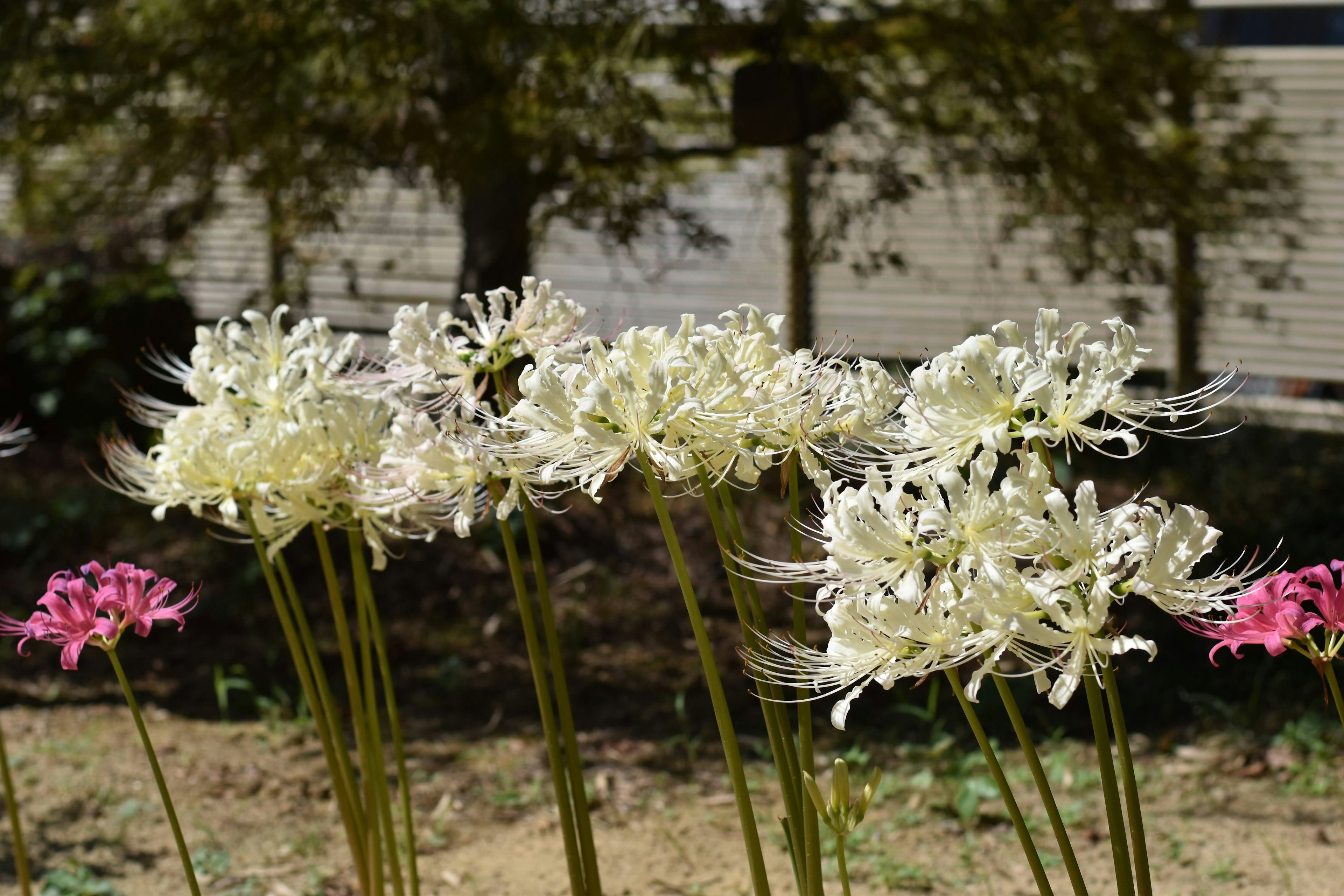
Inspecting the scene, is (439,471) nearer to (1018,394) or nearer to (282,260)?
(1018,394)

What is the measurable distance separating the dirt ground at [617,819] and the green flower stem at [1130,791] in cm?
172

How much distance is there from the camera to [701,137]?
638 centimetres

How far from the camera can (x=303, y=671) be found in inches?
81.4

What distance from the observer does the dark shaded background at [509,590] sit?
13.6 ft

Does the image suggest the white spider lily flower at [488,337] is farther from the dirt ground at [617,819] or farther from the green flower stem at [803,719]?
the dirt ground at [617,819]

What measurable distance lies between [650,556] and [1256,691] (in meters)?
2.60

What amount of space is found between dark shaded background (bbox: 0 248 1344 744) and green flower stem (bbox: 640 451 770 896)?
7.55ft

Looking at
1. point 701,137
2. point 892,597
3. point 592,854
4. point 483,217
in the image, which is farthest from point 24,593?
point 892,597

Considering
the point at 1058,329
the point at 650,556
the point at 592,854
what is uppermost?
the point at 1058,329

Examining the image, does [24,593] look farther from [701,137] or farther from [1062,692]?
[1062,692]

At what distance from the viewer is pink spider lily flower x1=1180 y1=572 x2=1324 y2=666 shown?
1.39 m

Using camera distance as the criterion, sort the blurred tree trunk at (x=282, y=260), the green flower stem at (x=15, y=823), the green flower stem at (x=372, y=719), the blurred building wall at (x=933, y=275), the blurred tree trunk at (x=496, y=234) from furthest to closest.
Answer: the blurred building wall at (x=933, y=275) → the blurred tree trunk at (x=496, y=234) → the blurred tree trunk at (x=282, y=260) → the green flower stem at (x=372, y=719) → the green flower stem at (x=15, y=823)

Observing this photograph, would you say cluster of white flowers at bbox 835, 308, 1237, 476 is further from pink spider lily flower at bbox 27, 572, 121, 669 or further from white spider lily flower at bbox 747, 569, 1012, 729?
pink spider lily flower at bbox 27, 572, 121, 669

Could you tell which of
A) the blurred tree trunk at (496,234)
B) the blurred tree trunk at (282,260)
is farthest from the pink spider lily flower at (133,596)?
the blurred tree trunk at (496,234)
